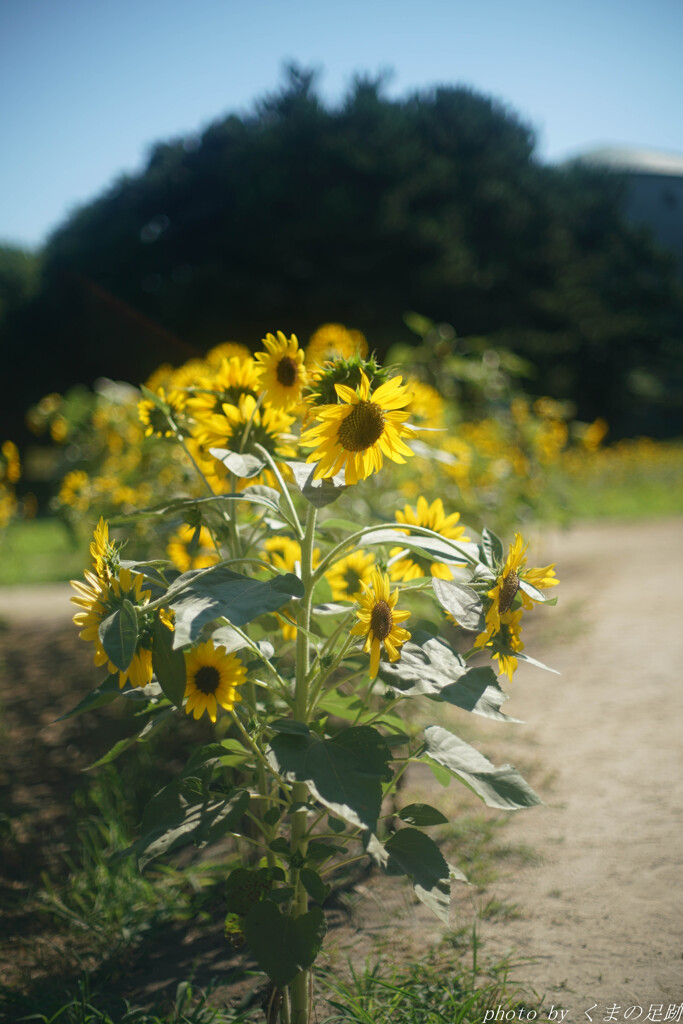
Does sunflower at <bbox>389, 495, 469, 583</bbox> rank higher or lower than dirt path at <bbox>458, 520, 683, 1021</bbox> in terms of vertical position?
higher

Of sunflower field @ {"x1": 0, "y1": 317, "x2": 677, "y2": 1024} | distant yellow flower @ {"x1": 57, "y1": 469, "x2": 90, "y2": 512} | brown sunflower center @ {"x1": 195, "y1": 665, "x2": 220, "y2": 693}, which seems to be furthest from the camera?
distant yellow flower @ {"x1": 57, "y1": 469, "x2": 90, "y2": 512}

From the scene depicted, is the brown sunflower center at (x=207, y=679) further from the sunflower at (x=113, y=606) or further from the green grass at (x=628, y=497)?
the green grass at (x=628, y=497)

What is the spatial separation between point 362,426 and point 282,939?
754 millimetres

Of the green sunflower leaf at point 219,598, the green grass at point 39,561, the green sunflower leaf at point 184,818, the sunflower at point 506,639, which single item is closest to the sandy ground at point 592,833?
the green sunflower leaf at point 184,818

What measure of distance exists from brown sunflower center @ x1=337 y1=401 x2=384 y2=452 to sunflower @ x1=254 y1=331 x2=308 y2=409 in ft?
0.87

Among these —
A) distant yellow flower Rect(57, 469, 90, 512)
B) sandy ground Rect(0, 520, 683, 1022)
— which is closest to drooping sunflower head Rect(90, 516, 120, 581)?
sandy ground Rect(0, 520, 683, 1022)

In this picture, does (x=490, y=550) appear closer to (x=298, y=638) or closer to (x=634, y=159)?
(x=298, y=638)

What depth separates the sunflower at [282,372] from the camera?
4.35 ft

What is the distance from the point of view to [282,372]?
1.33 metres

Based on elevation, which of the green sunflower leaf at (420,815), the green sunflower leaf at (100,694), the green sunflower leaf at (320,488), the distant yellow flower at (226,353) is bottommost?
the green sunflower leaf at (420,815)

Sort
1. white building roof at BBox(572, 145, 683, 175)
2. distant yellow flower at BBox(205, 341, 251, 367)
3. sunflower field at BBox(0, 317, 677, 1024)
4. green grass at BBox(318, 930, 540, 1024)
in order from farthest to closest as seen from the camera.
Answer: white building roof at BBox(572, 145, 683, 175) → distant yellow flower at BBox(205, 341, 251, 367) → green grass at BBox(318, 930, 540, 1024) → sunflower field at BBox(0, 317, 677, 1024)

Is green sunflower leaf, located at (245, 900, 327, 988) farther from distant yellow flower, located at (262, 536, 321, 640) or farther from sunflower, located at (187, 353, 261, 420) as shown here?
sunflower, located at (187, 353, 261, 420)

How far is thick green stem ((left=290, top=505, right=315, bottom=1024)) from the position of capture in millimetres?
1172

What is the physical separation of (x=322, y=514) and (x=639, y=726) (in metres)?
1.54
